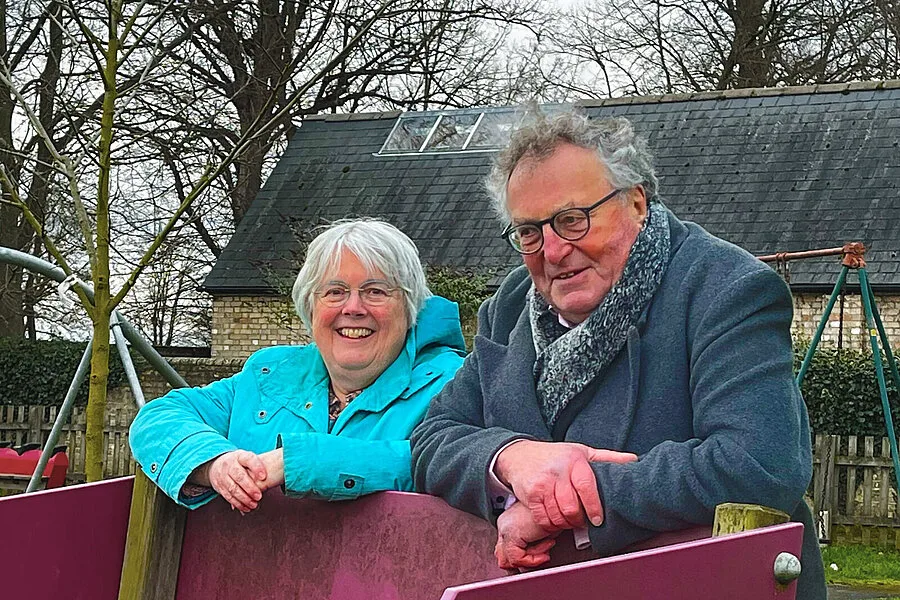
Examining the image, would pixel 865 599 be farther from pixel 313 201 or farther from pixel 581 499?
pixel 313 201

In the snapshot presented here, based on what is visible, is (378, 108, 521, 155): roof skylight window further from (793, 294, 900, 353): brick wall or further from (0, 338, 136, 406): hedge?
(0, 338, 136, 406): hedge

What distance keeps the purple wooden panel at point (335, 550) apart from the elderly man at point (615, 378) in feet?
0.51

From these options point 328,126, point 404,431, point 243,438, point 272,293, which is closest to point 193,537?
point 243,438

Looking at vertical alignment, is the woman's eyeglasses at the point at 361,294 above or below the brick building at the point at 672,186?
below

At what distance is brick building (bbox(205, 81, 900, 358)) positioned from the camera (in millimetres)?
17047

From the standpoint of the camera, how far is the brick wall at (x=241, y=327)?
66.2 ft

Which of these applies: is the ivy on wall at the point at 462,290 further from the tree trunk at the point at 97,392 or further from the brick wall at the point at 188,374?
the tree trunk at the point at 97,392

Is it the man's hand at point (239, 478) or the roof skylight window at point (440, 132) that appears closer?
the man's hand at point (239, 478)

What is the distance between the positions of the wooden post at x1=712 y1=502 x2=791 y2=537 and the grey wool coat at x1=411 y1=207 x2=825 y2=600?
0.06m

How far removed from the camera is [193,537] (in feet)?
10.3

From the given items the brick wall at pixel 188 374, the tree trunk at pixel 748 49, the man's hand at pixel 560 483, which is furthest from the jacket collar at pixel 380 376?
the tree trunk at pixel 748 49

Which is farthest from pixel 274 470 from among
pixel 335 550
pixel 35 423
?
pixel 35 423

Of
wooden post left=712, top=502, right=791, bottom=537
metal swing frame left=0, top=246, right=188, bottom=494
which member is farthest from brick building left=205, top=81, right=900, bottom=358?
wooden post left=712, top=502, right=791, bottom=537

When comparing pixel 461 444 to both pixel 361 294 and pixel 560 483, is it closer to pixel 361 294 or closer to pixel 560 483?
pixel 560 483
